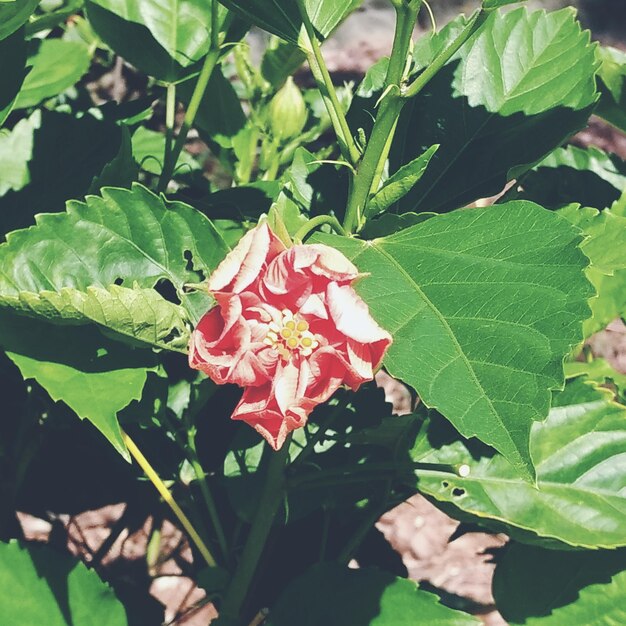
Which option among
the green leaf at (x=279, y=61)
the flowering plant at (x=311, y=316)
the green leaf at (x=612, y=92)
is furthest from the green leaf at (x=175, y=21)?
the green leaf at (x=612, y=92)

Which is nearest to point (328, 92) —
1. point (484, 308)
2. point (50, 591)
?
point (484, 308)

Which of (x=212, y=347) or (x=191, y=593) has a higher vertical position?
(x=212, y=347)

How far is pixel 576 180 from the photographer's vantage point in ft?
4.32

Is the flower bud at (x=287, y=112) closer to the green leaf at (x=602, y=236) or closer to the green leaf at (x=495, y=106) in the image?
the green leaf at (x=495, y=106)

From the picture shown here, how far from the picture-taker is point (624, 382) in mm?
1223

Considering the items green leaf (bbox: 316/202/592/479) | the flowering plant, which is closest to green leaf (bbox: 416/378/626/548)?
the flowering plant

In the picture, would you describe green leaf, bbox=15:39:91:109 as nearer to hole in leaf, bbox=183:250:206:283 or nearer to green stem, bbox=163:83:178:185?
green stem, bbox=163:83:178:185

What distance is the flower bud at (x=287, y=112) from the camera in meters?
1.33

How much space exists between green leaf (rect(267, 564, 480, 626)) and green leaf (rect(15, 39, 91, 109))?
94 cm

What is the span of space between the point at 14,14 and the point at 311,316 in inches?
18.3

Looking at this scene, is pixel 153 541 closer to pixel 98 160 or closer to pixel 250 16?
pixel 98 160

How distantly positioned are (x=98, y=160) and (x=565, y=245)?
781mm

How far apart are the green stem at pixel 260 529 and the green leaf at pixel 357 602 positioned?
0.20ft

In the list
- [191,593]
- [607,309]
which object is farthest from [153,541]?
[607,309]
